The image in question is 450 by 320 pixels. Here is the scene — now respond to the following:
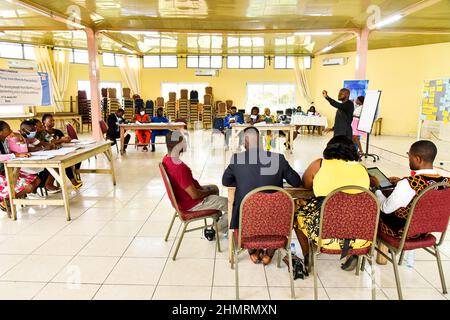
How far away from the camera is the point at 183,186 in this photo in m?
2.79

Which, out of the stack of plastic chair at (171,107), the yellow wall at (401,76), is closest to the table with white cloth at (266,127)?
the yellow wall at (401,76)

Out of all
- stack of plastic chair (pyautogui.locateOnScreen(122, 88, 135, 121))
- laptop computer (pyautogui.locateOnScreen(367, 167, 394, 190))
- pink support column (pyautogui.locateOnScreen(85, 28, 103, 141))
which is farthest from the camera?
stack of plastic chair (pyautogui.locateOnScreen(122, 88, 135, 121))

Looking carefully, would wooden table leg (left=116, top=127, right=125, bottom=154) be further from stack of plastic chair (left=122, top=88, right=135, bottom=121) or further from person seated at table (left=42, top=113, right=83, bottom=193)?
stack of plastic chair (left=122, top=88, right=135, bottom=121)

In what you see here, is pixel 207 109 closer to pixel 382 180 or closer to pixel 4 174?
pixel 4 174

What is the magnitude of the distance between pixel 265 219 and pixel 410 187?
94 centimetres

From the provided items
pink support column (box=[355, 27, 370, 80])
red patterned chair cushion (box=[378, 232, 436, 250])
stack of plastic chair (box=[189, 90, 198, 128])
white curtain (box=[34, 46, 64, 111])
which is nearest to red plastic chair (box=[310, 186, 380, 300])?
red patterned chair cushion (box=[378, 232, 436, 250])

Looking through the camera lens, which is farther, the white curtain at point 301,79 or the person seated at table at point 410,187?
the white curtain at point 301,79

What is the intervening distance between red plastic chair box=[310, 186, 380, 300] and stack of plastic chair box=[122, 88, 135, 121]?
476 inches

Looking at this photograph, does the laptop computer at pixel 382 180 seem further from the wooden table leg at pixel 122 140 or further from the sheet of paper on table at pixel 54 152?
the wooden table leg at pixel 122 140

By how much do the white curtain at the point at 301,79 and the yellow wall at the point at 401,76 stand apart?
5.96 feet

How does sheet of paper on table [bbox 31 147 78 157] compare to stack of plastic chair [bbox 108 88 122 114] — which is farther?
stack of plastic chair [bbox 108 88 122 114]

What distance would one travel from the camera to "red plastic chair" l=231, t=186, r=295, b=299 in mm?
2105

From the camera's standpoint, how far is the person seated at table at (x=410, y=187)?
7.06 feet
